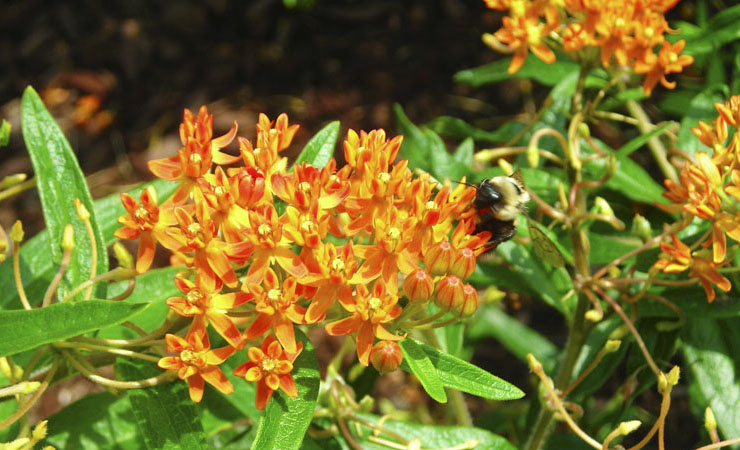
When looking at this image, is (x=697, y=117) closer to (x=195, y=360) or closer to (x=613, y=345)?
(x=613, y=345)

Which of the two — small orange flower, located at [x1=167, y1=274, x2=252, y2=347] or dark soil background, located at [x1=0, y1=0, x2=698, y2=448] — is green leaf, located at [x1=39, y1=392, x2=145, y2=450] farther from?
dark soil background, located at [x1=0, y1=0, x2=698, y2=448]

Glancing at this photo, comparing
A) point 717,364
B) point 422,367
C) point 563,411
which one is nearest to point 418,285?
point 422,367

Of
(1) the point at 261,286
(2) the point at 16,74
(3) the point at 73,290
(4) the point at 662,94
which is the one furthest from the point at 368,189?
(2) the point at 16,74

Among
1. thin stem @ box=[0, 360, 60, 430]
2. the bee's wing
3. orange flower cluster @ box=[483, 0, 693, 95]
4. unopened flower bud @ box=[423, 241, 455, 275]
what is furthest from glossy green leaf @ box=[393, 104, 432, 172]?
thin stem @ box=[0, 360, 60, 430]

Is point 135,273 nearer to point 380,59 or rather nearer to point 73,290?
point 73,290

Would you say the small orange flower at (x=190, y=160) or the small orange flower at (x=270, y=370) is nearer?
the small orange flower at (x=270, y=370)

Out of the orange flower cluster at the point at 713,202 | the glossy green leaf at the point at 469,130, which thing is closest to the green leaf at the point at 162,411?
the orange flower cluster at the point at 713,202

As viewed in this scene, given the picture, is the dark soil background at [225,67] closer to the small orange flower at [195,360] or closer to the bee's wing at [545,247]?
the bee's wing at [545,247]
